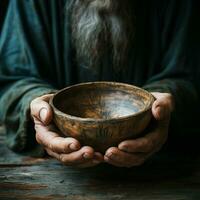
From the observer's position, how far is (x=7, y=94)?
1.54 meters

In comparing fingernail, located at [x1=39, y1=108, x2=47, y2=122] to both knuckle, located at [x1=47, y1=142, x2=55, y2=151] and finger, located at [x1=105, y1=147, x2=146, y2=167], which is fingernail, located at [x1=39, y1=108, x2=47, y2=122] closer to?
knuckle, located at [x1=47, y1=142, x2=55, y2=151]

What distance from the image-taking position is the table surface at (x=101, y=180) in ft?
4.14

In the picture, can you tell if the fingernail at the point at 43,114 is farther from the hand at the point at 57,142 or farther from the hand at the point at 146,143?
the hand at the point at 146,143

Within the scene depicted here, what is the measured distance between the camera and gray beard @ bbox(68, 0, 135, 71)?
159 centimetres

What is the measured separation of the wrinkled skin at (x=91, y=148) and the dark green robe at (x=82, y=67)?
0.76ft

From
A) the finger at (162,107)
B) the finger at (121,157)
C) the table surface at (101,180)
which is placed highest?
the finger at (162,107)

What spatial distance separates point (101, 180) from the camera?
4.33 ft

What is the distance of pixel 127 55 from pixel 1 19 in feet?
1.70

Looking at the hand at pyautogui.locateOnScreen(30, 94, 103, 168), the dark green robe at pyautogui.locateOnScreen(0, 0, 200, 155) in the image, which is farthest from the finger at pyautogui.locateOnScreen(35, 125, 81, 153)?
the dark green robe at pyautogui.locateOnScreen(0, 0, 200, 155)

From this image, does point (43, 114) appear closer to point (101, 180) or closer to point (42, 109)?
point (42, 109)

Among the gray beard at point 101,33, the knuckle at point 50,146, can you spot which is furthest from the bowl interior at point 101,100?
the gray beard at point 101,33

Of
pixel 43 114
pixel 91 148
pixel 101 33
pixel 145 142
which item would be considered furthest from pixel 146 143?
pixel 101 33

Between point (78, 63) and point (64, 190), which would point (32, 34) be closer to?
point (78, 63)

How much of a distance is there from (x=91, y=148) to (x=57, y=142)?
0.34ft
